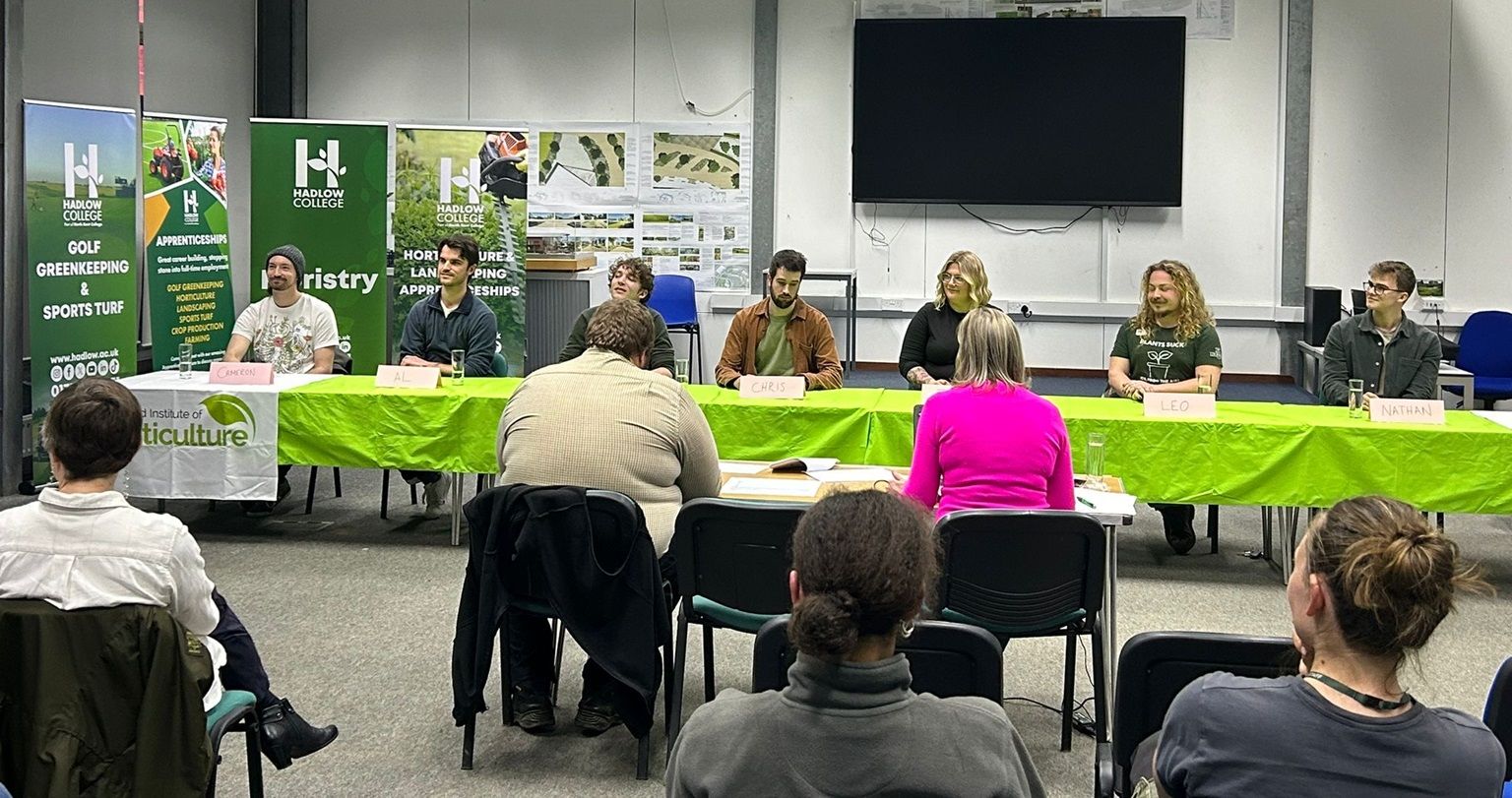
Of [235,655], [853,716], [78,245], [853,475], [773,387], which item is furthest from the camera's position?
[78,245]

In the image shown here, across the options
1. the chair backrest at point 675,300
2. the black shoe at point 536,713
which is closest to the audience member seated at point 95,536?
the black shoe at point 536,713

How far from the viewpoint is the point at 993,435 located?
3.52 metres

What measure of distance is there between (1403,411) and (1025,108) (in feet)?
16.3

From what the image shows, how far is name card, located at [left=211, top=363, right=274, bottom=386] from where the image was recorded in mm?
5484

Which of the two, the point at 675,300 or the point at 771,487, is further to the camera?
the point at 675,300

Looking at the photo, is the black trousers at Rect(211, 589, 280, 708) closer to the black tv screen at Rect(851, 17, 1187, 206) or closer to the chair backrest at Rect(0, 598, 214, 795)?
the chair backrest at Rect(0, 598, 214, 795)

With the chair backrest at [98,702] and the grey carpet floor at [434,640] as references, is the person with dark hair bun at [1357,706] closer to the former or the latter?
the grey carpet floor at [434,640]

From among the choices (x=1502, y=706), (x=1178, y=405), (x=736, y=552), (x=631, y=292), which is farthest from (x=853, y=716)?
(x=631, y=292)

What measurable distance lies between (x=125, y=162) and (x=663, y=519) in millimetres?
4585

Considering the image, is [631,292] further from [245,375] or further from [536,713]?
[536,713]

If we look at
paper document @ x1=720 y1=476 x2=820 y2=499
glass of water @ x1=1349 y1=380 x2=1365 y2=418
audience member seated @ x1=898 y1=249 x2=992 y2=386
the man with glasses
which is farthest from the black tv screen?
paper document @ x1=720 y1=476 x2=820 y2=499

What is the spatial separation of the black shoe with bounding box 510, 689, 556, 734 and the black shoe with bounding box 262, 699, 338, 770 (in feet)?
2.49

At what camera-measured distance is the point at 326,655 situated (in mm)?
4289

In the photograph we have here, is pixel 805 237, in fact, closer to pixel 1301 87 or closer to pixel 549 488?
pixel 1301 87
